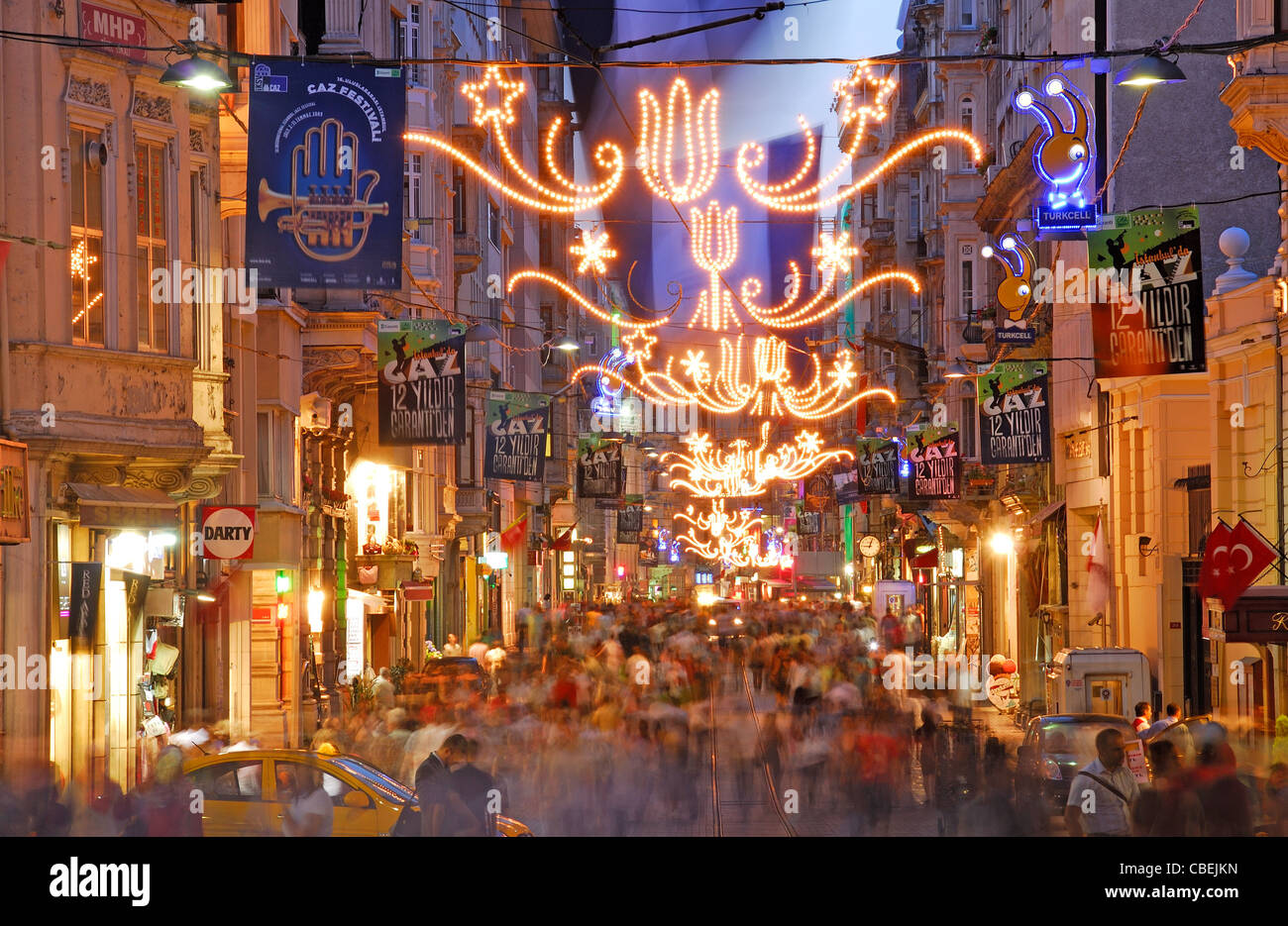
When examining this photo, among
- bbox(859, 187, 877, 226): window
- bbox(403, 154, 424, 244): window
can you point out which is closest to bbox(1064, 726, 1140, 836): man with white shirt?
bbox(403, 154, 424, 244): window

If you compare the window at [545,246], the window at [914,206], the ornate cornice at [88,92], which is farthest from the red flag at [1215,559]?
the window at [545,246]

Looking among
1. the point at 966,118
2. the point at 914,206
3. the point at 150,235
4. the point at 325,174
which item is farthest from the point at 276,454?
the point at 914,206

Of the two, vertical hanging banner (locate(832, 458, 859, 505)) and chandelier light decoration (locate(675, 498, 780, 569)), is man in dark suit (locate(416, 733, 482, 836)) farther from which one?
chandelier light decoration (locate(675, 498, 780, 569))

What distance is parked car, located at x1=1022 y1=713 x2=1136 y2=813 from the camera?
19062 millimetres

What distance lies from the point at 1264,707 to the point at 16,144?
1782 cm

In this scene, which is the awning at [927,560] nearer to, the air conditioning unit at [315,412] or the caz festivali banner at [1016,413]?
the caz festivali banner at [1016,413]

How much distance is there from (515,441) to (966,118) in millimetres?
22600

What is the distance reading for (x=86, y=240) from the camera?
20141 mm

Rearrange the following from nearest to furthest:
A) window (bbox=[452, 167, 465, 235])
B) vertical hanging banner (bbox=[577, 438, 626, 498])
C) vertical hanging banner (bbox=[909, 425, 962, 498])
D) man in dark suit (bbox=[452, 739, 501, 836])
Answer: man in dark suit (bbox=[452, 739, 501, 836]), vertical hanging banner (bbox=[909, 425, 962, 498]), window (bbox=[452, 167, 465, 235]), vertical hanging banner (bbox=[577, 438, 626, 498])

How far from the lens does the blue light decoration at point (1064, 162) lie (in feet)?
85.4

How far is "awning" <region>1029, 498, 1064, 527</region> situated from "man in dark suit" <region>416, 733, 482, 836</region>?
27.5m
